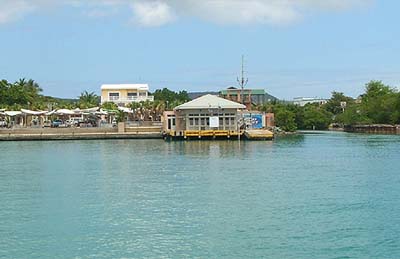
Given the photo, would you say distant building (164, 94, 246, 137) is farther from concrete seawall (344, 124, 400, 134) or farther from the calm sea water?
concrete seawall (344, 124, 400, 134)

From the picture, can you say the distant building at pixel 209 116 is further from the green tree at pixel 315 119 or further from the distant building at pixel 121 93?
the green tree at pixel 315 119

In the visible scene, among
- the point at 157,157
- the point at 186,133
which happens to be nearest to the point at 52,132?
the point at 186,133

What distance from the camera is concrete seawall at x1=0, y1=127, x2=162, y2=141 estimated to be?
73.2 m

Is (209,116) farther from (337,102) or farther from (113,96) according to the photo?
(337,102)

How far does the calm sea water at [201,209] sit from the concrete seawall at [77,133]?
31.3m

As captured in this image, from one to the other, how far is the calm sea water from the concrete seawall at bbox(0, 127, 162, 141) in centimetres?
3125

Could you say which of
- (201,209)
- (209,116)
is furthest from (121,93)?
(201,209)

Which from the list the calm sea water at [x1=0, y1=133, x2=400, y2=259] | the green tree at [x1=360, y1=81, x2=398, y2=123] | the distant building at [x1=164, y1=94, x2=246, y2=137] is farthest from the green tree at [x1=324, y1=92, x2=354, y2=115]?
the calm sea water at [x1=0, y1=133, x2=400, y2=259]

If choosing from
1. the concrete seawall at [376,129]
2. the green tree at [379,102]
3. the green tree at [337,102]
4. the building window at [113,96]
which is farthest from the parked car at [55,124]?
the green tree at [337,102]

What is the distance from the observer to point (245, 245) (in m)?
18.1

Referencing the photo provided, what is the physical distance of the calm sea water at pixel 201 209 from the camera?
18.0 m

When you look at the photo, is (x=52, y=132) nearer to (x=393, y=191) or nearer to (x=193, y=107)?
(x=193, y=107)

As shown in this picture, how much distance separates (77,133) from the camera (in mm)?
74938

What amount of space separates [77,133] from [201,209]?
53.2 m
